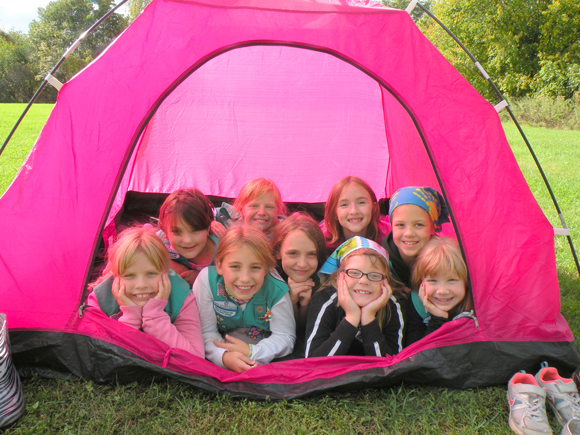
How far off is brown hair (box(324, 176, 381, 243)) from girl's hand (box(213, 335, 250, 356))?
0.86 meters

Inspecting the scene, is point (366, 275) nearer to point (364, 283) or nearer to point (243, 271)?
point (364, 283)

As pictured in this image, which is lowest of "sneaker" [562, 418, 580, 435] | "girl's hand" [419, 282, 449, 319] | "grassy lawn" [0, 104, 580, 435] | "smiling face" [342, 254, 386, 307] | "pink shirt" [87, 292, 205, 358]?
"grassy lawn" [0, 104, 580, 435]

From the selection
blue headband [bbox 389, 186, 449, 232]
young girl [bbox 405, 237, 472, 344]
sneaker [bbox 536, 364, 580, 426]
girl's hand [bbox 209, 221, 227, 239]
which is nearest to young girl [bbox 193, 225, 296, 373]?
girl's hand [bbox 209, 221, 227, 239]

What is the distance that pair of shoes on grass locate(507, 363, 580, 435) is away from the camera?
1491 millimetres

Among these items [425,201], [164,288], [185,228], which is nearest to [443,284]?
[425,201]

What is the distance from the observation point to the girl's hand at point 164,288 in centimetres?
180

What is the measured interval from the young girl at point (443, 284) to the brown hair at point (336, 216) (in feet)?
2.21

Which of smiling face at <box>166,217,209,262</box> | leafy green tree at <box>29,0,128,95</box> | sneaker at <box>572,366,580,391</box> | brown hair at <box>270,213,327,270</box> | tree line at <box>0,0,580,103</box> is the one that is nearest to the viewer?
sneaker at <box>572,366,580,391</box>

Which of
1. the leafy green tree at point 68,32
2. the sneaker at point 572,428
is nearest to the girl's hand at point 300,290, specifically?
the sneaker at point 572,428

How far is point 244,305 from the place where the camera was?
1986mm

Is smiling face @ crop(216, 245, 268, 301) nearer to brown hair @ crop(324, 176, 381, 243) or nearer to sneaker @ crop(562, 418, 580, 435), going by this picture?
brown hair @ crop(324, 176, 381, 243)

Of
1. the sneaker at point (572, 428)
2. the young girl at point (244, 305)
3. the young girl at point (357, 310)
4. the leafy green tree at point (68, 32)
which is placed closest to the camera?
the sneaker at point (572, 428)

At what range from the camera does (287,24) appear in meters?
1.81

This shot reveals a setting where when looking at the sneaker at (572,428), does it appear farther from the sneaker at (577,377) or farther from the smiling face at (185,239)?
the smiling face at (185,239)
